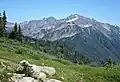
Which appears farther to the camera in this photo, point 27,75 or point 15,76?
point 27,75

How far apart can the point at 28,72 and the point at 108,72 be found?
17.1 metres

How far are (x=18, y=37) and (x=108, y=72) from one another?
418 ft

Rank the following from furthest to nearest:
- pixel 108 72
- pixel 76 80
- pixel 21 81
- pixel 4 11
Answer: pixel 4 11 < pixel 108 72 < pixel 76 80 < pixel 21 81

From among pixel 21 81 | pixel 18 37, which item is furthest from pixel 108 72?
pixel 18 37

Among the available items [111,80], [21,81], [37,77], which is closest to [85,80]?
[111,80]

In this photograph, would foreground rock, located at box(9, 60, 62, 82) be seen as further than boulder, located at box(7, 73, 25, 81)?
Yes

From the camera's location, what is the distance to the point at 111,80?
38062 millimetres

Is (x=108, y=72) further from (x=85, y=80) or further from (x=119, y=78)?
(x=85, y=80)

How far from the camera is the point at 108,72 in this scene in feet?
135

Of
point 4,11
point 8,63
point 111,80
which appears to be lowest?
point 111,80

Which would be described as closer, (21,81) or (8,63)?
(21,81)

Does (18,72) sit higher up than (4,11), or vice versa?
(4,11)

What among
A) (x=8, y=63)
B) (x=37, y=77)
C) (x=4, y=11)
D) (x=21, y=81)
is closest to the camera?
(x=21, y=81)

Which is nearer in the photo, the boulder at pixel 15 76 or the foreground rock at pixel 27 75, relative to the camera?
the boulder at pixel 15 76
